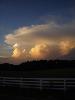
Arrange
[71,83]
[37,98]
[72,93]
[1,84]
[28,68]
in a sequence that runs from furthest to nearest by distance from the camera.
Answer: [28,68] < [1,84] < [71,83] < [72,93] < [37,98]

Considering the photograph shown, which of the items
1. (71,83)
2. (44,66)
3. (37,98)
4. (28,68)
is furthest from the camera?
(44,66)

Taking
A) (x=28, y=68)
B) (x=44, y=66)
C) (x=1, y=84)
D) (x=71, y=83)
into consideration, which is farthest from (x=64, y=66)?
(x=71, y=83)

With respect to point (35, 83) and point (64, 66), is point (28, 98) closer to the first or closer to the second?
point (35, 83)

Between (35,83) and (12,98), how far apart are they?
24.3ft

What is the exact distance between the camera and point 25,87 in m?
29.7

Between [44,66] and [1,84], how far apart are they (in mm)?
48023

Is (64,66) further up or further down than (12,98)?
further up

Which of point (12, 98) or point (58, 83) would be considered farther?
point (58, 83)

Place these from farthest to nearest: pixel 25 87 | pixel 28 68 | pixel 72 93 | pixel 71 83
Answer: pixel 28 68
pixel 25 87
pixel 71 83
pixel 72 93

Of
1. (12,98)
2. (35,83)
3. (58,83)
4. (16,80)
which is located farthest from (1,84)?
(12,98)

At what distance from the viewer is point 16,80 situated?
102 ft

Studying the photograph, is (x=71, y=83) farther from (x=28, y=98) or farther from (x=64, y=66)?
(x=64, y=66)

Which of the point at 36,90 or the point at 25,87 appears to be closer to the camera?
the point at 36,90

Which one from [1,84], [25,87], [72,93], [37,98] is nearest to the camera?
[37,98]
